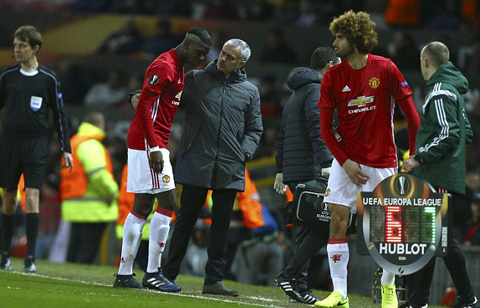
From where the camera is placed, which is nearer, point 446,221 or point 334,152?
point 446,221

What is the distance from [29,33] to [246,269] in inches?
179

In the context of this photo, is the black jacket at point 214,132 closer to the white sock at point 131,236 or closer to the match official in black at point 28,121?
the white sock at point 131,236

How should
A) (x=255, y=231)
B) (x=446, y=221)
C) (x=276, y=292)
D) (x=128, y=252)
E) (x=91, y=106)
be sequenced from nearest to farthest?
(x=446, y=221), (x=128, y=252), (x=276, y=292), (x=255, y=231), (x=91, y=106)

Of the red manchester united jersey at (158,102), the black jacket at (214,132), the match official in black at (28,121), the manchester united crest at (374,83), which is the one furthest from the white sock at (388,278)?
the match official in black at (28,121)

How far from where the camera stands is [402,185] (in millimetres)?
7574

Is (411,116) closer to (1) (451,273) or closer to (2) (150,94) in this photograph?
(1) (451,273)

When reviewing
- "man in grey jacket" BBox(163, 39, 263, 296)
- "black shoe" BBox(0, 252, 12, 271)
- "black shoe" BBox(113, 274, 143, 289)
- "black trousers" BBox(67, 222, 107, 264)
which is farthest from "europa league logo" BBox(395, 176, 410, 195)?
"black trousers" BBox(67, 222, 107, 264)

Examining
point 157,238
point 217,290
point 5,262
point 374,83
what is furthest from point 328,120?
point 5,262

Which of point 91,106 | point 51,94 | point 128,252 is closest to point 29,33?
point 51,94

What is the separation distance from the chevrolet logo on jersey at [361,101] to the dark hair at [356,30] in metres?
0.35

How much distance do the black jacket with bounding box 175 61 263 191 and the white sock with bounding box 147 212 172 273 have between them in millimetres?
410

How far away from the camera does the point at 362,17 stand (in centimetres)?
809

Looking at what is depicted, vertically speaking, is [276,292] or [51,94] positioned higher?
[51,94]

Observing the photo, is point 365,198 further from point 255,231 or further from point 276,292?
point 255,231
